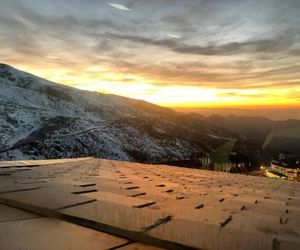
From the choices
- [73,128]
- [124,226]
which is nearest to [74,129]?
[73,128]

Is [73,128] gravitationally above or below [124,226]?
above

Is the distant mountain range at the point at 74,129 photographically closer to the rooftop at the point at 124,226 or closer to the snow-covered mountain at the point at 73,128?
the snow-covered mountain at the point at 73,128

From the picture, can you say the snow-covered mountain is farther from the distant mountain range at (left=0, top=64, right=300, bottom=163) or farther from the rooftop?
the rooftop

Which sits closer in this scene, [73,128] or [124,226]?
[124,226]

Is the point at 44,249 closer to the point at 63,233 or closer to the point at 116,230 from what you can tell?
the point at 63,233

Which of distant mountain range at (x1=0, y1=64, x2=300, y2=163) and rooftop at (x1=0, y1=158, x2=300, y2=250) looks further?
distant mountain range at (x1=0, y1=64, x2=300, y2=163)

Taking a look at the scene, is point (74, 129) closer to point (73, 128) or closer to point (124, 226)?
point (73, 128)

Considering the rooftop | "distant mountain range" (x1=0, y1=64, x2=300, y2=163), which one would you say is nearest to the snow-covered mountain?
"distant mountain range" (x1=0, y1=64, x2=300, y2=163)
